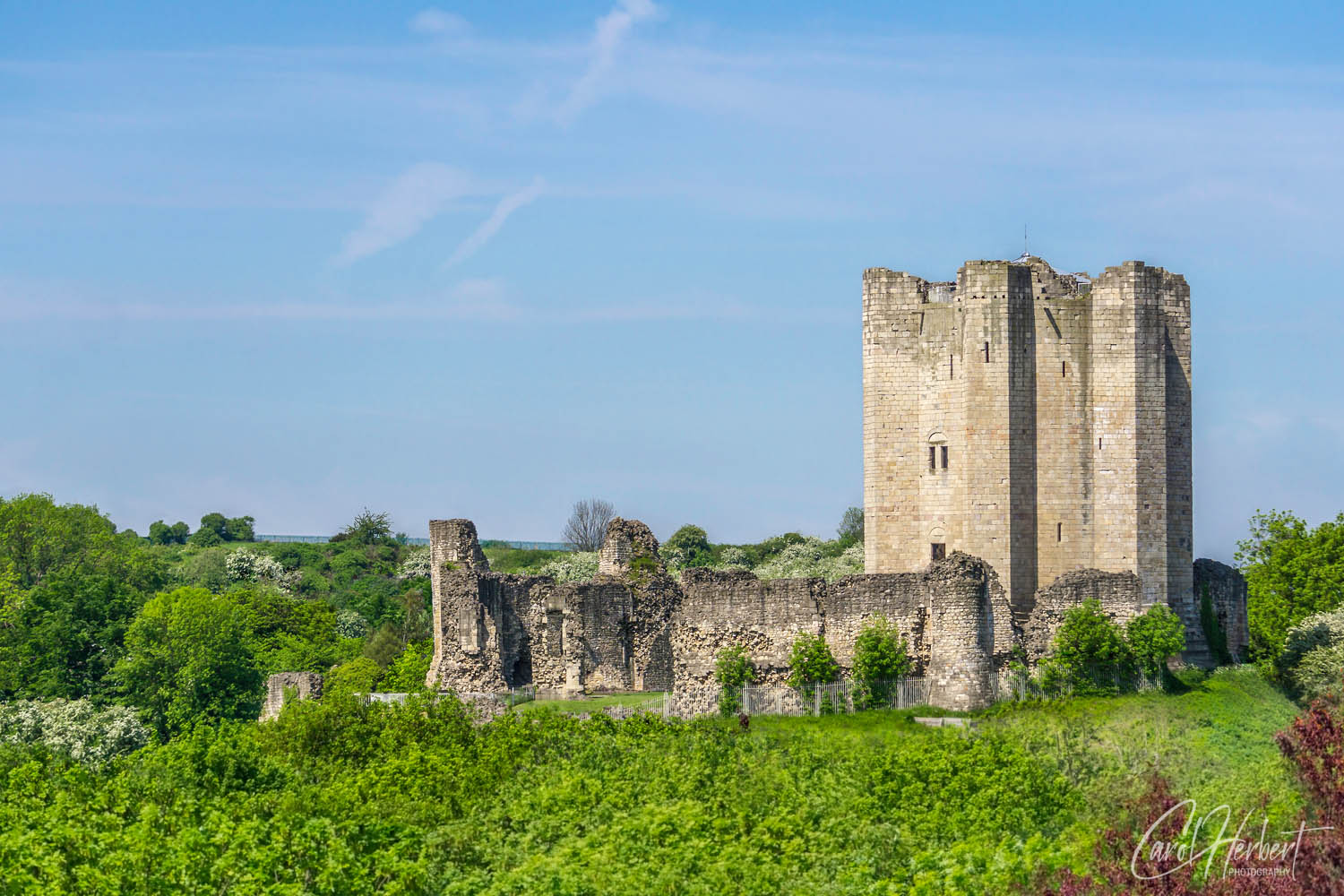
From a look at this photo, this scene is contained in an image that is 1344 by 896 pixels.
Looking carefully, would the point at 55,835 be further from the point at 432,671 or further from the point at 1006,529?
the point at 1006,529

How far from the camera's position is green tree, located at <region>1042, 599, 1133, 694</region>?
48.4m

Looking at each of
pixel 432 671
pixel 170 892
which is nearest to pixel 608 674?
pixel 432 671

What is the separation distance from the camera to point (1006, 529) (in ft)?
173

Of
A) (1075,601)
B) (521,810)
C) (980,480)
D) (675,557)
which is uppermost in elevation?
(675,557)

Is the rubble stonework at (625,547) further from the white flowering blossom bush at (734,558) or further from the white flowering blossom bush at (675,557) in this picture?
the white flowering blossom bush at (734,558)

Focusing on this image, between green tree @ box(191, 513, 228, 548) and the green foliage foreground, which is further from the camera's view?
green tree @ box(191, 513, 228, 548)

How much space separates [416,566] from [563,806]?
83588 mm

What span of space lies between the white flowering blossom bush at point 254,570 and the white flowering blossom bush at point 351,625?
1677 centimetres

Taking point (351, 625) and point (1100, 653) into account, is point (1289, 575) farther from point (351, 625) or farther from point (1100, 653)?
point (351, 625)

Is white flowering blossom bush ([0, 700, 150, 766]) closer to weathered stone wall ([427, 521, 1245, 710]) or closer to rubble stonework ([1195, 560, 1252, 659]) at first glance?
weathered stone wall ([427, 521, 1245, 710])

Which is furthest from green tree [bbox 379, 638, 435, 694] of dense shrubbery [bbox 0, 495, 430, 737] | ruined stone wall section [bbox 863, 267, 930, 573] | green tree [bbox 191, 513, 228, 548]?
green tree [bbox 191, 513, 228, 548]

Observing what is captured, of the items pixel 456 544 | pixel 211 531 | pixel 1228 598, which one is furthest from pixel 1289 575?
pixel 211 531

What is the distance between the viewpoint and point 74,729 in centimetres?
5816

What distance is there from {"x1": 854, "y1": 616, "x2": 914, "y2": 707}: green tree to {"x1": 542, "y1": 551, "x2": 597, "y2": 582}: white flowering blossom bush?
44858 mm
